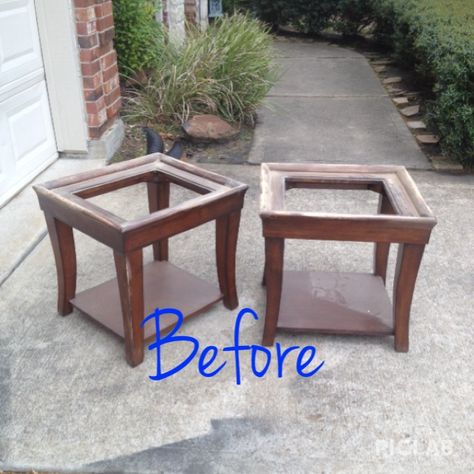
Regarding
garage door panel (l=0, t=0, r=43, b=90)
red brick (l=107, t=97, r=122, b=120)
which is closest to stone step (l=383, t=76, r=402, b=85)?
red brick (l=107, t=97, r=122, b=120)

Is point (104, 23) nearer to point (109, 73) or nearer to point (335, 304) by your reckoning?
point (109, 73)

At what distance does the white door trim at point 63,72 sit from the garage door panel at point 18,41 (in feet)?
0.23

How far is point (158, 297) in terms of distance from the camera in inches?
102

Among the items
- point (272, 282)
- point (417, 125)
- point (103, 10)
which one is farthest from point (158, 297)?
point (417, 125)

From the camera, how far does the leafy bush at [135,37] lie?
189 inches

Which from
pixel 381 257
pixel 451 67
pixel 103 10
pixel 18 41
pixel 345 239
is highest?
pixel 103 10

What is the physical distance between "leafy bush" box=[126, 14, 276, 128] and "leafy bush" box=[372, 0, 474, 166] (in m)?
1.59

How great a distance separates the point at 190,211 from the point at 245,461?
952 millimetres

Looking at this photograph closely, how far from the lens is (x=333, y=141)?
4969 mm

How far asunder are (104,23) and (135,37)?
0.89m

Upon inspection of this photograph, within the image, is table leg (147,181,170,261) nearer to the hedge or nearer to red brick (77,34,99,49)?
red brick (77,34,99,49)

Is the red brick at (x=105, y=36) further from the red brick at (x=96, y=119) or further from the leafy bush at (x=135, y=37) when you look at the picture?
the leafy bush at (x=135, y=37)

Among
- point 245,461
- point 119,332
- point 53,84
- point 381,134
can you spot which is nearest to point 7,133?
point 53,84

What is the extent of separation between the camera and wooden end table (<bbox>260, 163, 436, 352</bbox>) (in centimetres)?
214
